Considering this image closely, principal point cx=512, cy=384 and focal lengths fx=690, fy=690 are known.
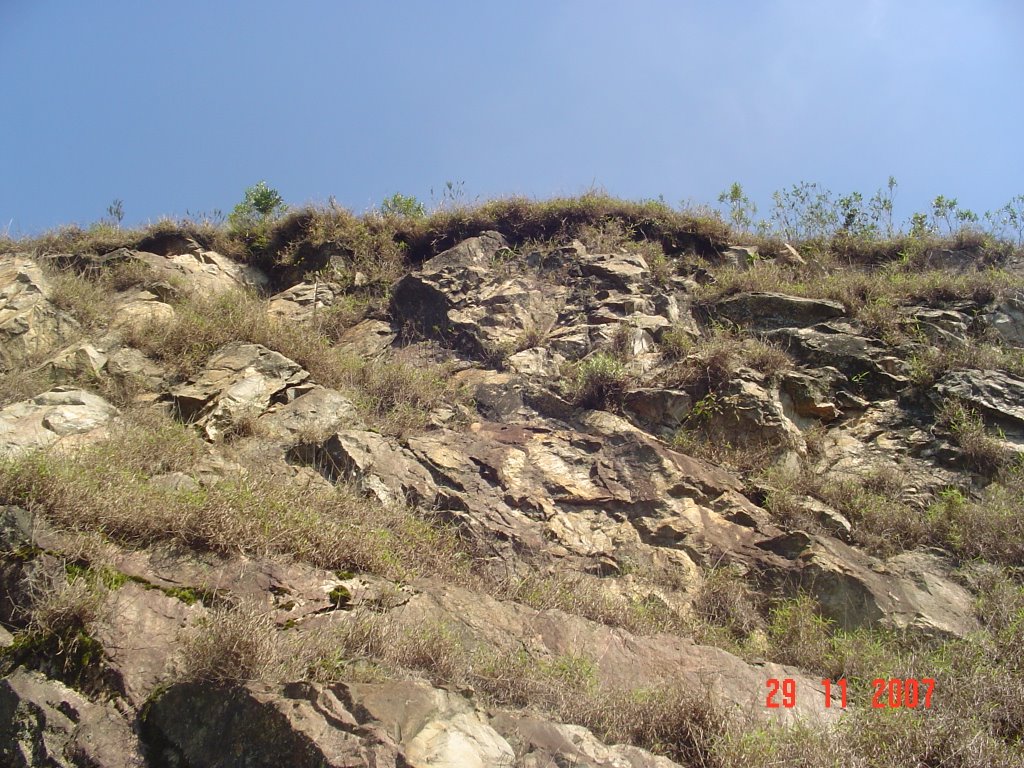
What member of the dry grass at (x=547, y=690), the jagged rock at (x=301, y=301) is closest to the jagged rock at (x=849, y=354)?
the dry grass at (x=547, y=690)

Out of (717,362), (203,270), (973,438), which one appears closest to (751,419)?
(717,362)

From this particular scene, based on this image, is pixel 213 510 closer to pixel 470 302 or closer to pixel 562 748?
pixel 562 748

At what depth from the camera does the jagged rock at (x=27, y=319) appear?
21.9 feet

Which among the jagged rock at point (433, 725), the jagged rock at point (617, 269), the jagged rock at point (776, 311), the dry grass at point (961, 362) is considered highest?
the jagged rock at point (617, 269)

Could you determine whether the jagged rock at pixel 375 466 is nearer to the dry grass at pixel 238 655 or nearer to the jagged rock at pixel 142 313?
the dry grass at pixel 238 655

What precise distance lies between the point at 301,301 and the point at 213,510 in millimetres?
5240

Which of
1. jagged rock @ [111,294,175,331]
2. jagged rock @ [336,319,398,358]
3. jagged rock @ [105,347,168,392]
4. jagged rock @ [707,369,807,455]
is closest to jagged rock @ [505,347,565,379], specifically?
jagged rock @ [336,319,398,358]

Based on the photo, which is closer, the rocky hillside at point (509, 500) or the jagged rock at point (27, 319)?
the rocky hillside at point (509, 500)

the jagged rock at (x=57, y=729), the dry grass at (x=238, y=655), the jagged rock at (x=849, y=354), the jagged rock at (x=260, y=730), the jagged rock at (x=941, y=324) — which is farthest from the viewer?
the jagged rock at (x=941, y=324)

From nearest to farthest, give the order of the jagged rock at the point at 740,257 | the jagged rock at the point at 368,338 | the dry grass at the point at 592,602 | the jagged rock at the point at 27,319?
the dry grass at the point at 592,602, the jagged rock at the point at 27,319, the jagged rock at the point at 368,338, the jagged rock at the point at 740,257
